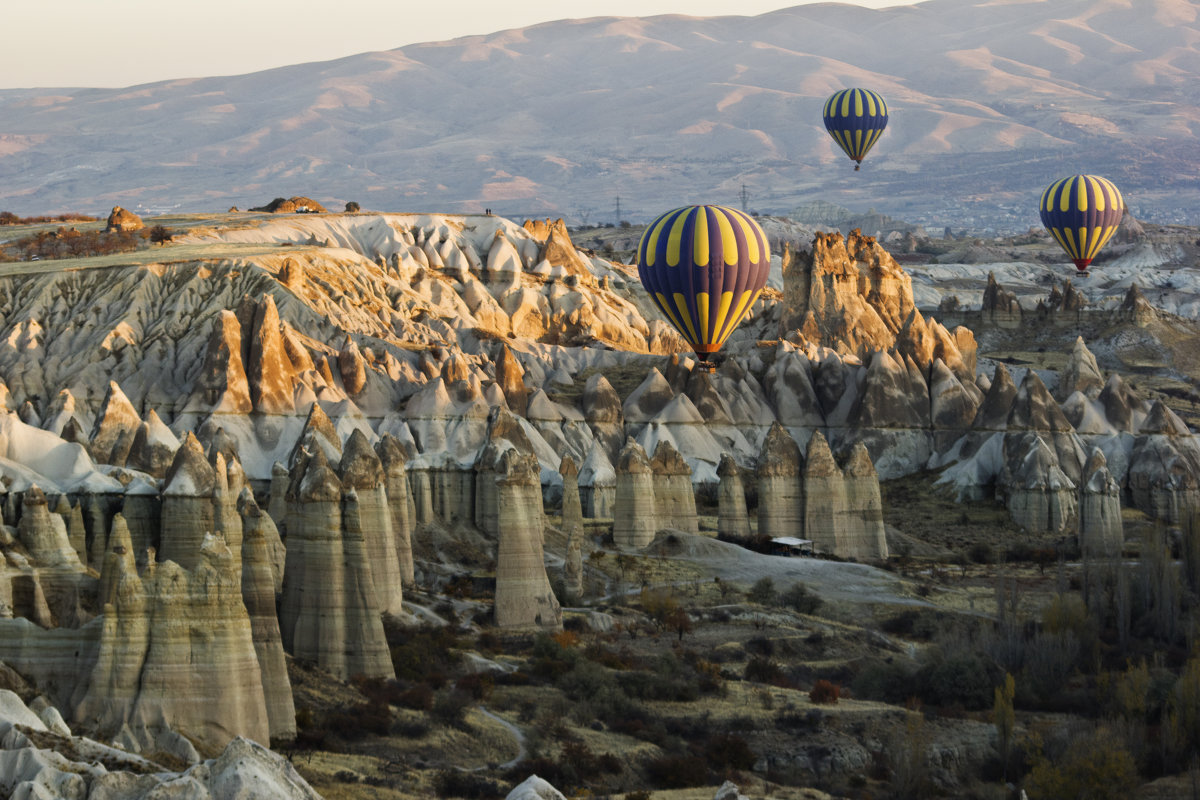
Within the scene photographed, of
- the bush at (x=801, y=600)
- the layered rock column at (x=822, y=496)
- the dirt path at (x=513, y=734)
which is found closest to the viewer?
the dirt path at (x=513, y=734)

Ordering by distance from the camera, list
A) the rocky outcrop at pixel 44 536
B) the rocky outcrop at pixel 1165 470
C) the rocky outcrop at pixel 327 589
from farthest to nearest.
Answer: the rocky outcrop at pixel 1165 470 → the rocky outcrop at pixel 327 589 → the rocky outcrop at pixel 44 536

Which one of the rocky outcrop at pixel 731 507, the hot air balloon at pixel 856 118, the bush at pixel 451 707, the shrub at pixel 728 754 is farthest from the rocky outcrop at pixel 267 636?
the hot air balloon at pixel 856 118

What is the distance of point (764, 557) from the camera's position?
69625mm

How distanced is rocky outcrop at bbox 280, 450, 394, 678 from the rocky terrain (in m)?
0.07

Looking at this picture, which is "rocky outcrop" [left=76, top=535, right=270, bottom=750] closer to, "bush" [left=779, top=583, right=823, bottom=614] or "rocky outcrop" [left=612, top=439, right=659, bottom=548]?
"bush" [left=779, top=583, right=823, bottom=614]

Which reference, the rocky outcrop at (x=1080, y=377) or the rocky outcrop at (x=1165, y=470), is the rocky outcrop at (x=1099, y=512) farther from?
the rocky outcrop at (x=1080, y=377)

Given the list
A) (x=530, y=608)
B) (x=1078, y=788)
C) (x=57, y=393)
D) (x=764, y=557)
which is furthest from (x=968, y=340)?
(x=1078, y=788)

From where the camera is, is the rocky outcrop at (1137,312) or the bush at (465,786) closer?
the bush at (465,786)

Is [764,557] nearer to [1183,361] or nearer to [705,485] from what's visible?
[705,485]

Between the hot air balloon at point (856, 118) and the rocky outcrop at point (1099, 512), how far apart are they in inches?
2738

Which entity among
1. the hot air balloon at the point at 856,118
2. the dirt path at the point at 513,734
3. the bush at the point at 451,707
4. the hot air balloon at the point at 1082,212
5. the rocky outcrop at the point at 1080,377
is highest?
the hot air balloon at the point at 856,118

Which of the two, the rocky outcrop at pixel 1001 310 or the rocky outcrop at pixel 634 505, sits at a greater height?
the rocky outcrop at pixel 1001 310

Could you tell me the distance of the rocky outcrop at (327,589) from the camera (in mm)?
45125

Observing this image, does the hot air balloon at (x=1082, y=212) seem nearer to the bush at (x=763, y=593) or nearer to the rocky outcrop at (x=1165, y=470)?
the rocky outcrop at (x=1165, y=470)
